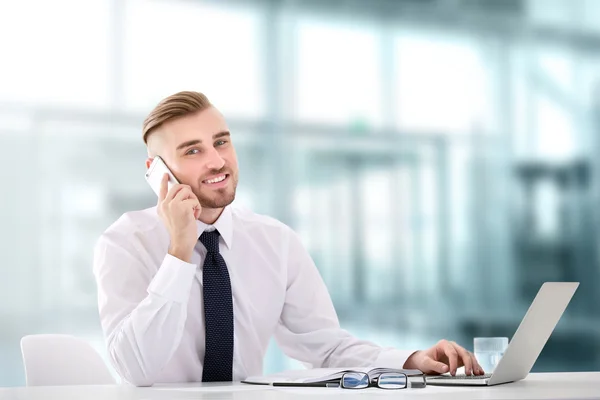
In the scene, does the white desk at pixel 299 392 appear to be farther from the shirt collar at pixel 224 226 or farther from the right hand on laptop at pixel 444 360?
the shirt collar at pixel 224 226

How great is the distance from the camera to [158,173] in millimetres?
2139

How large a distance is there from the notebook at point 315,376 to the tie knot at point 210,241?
1.50ft

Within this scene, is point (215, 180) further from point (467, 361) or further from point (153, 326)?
point (467, 361)

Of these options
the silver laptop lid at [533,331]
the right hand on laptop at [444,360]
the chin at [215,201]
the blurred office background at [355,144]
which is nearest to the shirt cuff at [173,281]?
the chin at [215,201]

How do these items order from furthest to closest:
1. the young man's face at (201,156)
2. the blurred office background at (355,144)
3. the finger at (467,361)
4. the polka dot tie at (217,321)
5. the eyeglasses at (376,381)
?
the blurred office background at (355,144)
the young man's face at (201,156)
the polka dot tie at (217,321)
the finger at (467,361)
the eyeglasses at (376,381)

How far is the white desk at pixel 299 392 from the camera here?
1.34 m

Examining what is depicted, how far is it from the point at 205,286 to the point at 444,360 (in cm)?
62

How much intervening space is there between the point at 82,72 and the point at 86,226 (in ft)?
3.40

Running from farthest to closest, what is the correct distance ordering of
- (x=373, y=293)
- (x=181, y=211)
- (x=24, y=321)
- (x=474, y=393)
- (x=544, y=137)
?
(x=544, y=137) → (x=373, y=293) → (x=24, y=321) → (x=181, y=211) → (x=474, y=393)

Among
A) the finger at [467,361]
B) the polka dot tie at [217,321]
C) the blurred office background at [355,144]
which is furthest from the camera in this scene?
the blurred office background at [355,144]

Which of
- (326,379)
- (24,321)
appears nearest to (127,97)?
(24,321)

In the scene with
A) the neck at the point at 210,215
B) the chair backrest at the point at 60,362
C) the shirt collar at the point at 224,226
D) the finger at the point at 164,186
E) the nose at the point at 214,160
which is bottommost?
the chair backrest at the point at 60,362

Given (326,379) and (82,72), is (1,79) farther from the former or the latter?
(326,379)

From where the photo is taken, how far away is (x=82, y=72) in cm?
539
